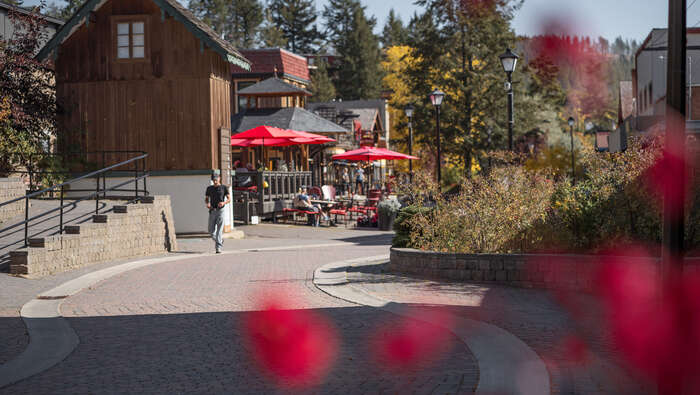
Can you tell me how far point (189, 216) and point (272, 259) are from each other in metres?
6.36

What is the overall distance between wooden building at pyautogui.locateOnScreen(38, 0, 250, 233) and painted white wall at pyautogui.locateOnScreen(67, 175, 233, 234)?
28mm

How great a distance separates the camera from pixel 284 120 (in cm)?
3591

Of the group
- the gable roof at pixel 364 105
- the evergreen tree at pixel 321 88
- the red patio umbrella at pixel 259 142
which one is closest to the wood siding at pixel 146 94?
the red patio umbrella at pixel 259 142

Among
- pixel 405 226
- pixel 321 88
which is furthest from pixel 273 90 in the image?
pixel 321 88

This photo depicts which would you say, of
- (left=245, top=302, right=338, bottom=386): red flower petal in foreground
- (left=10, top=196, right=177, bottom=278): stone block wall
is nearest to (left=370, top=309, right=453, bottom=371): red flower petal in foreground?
(left=245, top=302, right=338, bottom=386): red flower petal in foreground

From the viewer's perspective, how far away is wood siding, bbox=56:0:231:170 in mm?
21500

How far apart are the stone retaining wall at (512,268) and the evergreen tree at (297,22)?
80773mm

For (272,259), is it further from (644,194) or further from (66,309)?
(644,194)

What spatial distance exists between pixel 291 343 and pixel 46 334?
271cm

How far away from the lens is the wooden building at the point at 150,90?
2147cm

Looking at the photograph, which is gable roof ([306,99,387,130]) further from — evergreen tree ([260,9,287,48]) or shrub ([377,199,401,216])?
shrub ([377,199,401,216])

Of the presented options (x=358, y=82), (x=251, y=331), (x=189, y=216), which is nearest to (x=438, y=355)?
(x=251, y=331)

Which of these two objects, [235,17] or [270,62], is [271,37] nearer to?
[235,17]

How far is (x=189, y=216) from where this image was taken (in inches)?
856
